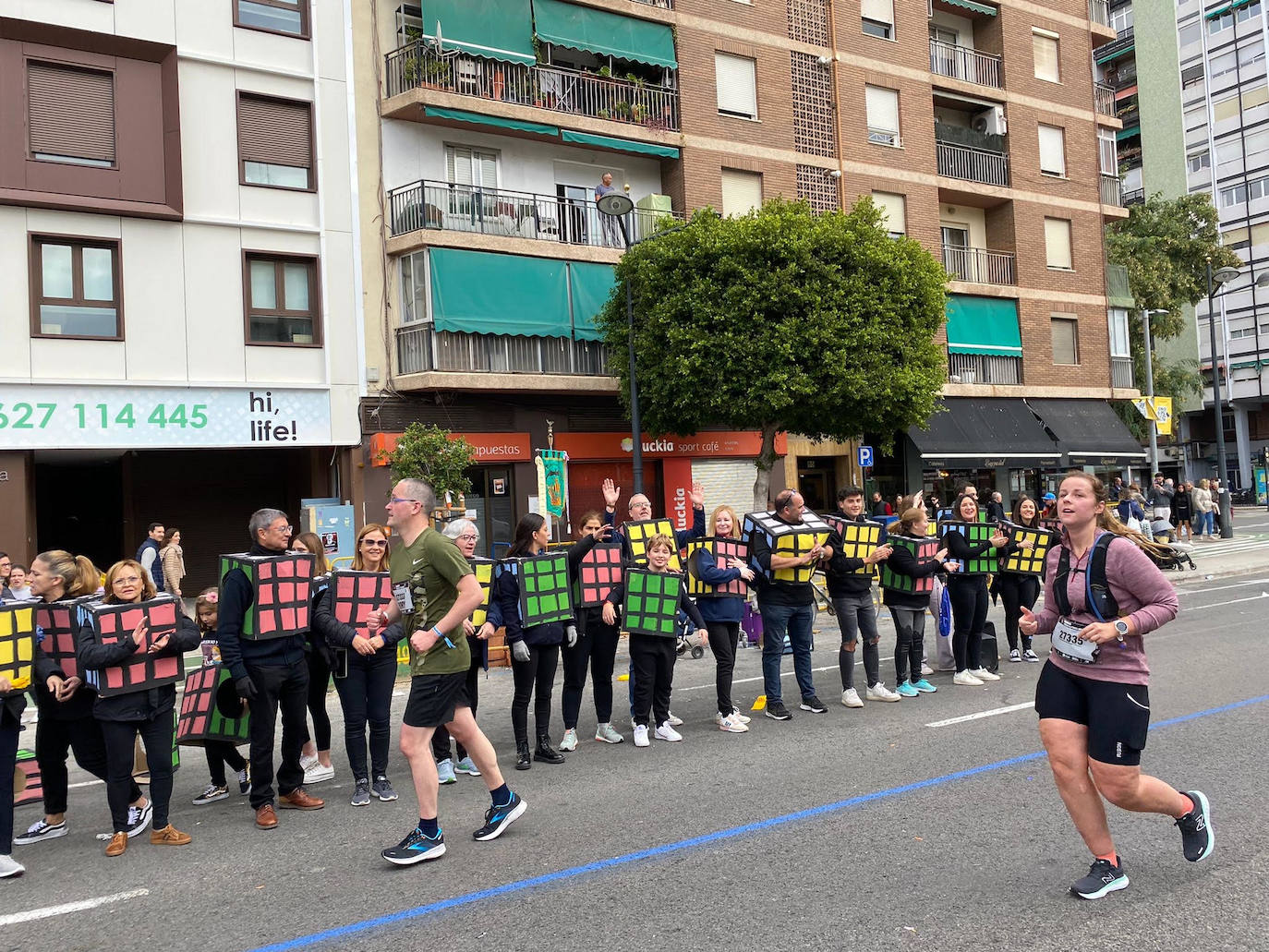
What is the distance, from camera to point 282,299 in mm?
20094

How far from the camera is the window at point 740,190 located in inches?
1019

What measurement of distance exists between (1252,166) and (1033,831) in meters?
61.8

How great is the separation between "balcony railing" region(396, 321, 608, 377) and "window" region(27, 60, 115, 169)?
6096mm

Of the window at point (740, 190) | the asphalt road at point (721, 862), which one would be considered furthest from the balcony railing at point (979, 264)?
the asphalt road at point (721, 862)

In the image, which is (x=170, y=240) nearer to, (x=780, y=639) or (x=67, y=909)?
(x=780, y=639)

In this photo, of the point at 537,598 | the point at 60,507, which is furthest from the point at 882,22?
the point at 537,598

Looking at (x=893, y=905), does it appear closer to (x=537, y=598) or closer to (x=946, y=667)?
(x=537, y=598)

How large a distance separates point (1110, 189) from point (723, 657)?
31.4 meters

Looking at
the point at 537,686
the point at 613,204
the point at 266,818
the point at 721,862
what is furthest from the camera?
the point at 613,204

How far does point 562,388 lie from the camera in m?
22.7

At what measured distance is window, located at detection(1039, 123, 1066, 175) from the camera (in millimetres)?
32531

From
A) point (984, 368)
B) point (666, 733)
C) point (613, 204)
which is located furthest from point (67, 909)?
point (984, 368)

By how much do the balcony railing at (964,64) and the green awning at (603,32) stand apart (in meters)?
9.54

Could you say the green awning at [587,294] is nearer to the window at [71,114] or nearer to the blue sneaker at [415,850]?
the window at [71,114]
